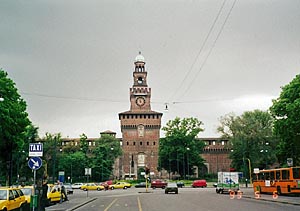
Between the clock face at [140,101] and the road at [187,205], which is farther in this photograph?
the clock face at [140,101]

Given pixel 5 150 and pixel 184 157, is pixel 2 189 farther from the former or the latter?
pixel 184 157

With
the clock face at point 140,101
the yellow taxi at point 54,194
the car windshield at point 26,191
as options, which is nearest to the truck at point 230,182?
the yellow taxi at point 54,194

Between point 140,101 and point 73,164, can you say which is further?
point 140,101

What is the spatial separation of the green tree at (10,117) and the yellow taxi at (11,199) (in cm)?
1718

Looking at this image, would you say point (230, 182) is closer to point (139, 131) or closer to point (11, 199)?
point (11, 199)

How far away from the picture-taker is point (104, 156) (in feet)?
328

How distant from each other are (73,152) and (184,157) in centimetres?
3016

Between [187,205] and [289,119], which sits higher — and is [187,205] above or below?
below

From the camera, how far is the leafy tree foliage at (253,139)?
84375 mm

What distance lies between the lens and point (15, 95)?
42531 millimetres

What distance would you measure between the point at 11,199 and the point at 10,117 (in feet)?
66.7

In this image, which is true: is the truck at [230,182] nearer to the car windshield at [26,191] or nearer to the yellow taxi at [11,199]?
the car windshield at [26,191]

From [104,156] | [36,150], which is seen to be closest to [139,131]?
[104,156]

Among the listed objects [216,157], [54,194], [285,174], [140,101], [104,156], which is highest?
[140,101]
